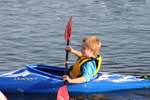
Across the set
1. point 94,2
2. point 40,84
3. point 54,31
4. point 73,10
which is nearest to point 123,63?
point 40,84

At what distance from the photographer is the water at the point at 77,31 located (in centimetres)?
1098

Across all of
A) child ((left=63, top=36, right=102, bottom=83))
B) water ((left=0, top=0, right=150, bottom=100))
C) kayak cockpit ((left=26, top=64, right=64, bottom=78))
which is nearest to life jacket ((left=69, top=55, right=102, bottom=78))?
child ((left=63, top=36, right=102, bottom=83))

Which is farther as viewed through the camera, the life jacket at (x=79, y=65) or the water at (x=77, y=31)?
the water at (x=77, y=31)

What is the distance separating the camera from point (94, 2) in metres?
18.8

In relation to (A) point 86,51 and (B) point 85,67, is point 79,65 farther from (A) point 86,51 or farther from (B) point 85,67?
(A) point 86,51

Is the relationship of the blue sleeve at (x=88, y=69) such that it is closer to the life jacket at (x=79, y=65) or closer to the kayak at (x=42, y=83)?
the life jacket at (x=79, y=65)

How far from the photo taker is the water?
11.0 metres

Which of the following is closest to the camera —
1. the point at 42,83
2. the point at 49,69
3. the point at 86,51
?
the point at 86,51

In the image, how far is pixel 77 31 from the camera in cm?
1385

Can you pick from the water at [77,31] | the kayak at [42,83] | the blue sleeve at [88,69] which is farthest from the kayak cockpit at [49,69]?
the blue sleeve at [88,69]

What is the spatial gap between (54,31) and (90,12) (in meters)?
3.23

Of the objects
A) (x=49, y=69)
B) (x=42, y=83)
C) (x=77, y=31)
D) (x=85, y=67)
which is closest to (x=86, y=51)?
(x=85, y=67)

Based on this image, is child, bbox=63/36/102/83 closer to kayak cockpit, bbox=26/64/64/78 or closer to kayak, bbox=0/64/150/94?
kayak, bbox=0/64/150/94

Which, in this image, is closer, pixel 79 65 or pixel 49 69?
pixel 79 65
